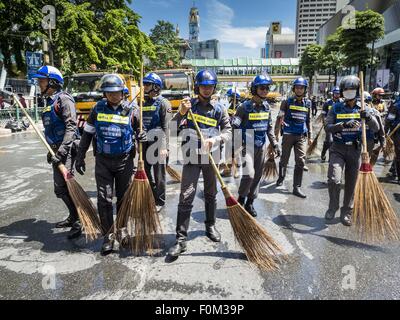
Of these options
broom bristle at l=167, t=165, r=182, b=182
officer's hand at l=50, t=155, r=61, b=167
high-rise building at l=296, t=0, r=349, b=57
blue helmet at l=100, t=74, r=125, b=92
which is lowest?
broom bristle at l=167, t=165, r=182, b=182

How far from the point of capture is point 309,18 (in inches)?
6796

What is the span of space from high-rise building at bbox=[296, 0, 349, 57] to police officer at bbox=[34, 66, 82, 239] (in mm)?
179407

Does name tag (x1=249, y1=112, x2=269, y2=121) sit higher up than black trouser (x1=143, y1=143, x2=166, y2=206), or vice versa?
name tag (x1=249, y1=112, x2=269, y2=121)

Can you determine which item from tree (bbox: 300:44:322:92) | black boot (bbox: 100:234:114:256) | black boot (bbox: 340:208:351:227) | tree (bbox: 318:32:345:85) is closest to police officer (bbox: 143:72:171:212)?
black boot (bbox: 100:234:114:256)

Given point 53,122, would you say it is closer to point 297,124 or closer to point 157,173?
point 157,173

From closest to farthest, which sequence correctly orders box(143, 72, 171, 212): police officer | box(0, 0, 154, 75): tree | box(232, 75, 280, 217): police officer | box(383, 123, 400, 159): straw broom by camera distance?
box(232, 75, 280, 217): police officer, box(143, 72, 171, 212): police officer, box(383, 123, 400, 159): straw broom, box(0, 0, 154, 75): tree

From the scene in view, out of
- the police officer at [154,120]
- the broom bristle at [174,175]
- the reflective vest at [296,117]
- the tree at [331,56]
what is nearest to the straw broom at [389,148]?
the reflective vest at [296,117]

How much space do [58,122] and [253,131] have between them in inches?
101

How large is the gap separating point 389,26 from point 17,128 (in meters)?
42.4

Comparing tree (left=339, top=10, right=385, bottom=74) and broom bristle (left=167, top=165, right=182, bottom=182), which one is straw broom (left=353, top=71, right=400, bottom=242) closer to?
broom bristle (left=167, top=165, right=182, bottom=182)

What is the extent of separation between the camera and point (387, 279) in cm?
306

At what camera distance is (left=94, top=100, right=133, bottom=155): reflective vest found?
11.6ft

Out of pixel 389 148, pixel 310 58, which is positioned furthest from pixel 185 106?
pixel 310 58

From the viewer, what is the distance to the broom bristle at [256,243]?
10.9 feet
